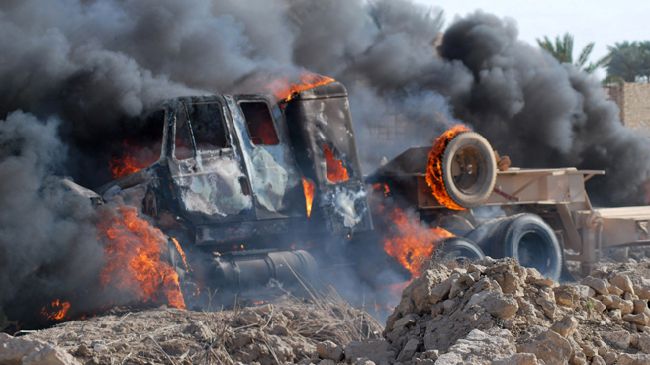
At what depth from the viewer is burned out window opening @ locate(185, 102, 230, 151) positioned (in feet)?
33.9

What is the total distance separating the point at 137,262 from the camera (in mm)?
9492

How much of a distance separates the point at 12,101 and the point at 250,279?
304 cm

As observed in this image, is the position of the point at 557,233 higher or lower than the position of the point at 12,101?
lower

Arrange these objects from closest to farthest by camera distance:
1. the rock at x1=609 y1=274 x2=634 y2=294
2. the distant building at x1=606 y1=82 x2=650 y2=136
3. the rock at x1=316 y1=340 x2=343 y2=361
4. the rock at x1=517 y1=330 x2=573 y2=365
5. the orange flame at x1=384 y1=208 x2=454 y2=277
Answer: the rock at x1=517 y1=330 x2=573 y2=365
the rock at x1=316 y1=340 x2=343 y2=361
the rock at x1=609 y1=274 x2=634 y2=294
the orange flame at x1=384 y1=208 x2=454 y2=277
the distant building at x1=606 y1=82 x2=650 y2=136

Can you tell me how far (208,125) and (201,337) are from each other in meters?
3.70

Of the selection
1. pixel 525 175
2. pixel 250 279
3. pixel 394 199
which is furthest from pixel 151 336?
pixel 525 175

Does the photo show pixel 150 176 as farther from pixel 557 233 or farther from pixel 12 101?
pixel 557 233

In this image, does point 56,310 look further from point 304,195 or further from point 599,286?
point 599,286

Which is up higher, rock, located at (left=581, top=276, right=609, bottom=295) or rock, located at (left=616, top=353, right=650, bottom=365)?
rock, located at (left=581, top=276, right=609, bottom=295)

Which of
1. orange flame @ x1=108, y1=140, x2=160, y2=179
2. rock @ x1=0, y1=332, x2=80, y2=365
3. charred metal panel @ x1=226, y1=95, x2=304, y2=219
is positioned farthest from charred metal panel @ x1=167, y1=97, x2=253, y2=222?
rock @ x1=0, y1=332, x2=80, y2=365

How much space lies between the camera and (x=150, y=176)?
32.9ft

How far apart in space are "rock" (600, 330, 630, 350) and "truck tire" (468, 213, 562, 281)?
213 inches

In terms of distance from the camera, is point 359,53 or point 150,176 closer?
point 150,176

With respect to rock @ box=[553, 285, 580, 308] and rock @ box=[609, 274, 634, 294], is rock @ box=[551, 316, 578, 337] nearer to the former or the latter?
rock @ box=[553, 285, 580, 308]
